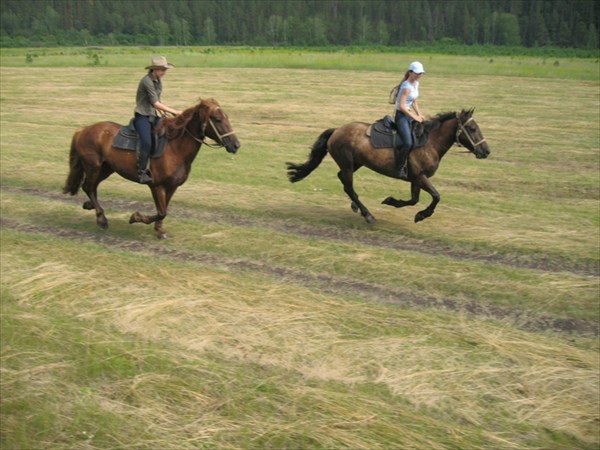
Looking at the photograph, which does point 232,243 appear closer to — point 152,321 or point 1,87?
point 152,321

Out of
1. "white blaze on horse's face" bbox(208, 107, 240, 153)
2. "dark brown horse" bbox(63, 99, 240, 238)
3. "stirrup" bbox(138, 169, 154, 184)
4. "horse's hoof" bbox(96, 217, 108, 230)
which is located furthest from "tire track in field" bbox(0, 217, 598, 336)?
"white blaze on horse's face" bbox(208, 107, 240, 153)

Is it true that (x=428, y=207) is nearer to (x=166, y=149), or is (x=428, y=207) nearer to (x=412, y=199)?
(x=412, y=199)

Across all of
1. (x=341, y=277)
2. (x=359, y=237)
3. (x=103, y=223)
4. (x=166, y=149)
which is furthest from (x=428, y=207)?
(x=103, y=223)

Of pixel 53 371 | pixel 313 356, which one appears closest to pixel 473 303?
pixel 313 356

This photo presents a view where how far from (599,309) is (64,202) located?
410 inches

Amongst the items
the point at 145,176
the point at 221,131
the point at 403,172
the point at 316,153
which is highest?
the point at 221,131

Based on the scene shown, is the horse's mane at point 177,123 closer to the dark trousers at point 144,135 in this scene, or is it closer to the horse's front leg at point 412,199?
the dark trousers at point 144,135

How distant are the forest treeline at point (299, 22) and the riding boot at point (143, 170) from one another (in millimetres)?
111201

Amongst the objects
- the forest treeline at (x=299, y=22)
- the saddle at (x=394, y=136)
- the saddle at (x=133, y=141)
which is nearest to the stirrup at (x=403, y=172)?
the saddle at (x=394, y=136)

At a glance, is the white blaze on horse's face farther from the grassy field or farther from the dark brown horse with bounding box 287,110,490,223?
the dark brown horse with bounding box 287,110,490,223

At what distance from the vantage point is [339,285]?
9625mm

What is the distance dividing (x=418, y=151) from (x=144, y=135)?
4899 mm

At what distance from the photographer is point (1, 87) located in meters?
38.3

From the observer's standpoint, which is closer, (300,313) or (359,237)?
(300,313)
